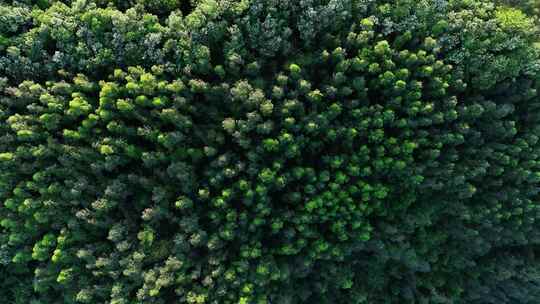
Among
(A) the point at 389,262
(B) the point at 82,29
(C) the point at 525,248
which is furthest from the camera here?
(C) the point at 525,248

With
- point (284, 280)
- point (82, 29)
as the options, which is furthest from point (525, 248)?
point (82, 29)

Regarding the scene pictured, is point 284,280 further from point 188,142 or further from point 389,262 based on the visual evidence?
point 188,142

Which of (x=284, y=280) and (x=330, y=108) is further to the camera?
(x=284, y=280)

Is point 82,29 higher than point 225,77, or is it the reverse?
point 82,29

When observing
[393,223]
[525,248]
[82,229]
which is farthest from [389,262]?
[82,229]

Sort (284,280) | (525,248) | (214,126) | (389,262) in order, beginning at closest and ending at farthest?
(214,126) < (284,280) < (389,262) < (525,248)

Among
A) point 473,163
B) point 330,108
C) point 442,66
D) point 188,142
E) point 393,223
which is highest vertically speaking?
point 442,66

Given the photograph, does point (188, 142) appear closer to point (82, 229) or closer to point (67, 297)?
point (82, 229)
